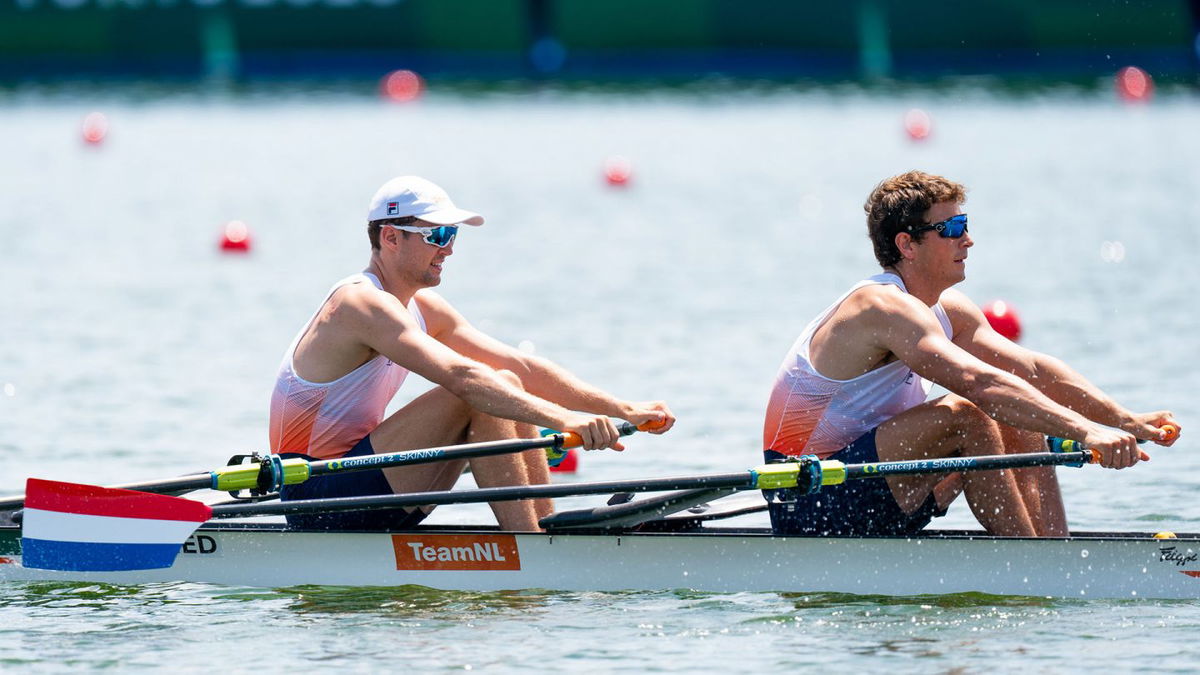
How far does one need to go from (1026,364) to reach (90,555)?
4015mm

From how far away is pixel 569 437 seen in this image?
790 centimetres

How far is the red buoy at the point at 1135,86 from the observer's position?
37562 mm

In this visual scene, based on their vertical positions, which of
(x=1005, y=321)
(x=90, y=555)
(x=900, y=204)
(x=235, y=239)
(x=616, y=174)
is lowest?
(x=90, y=555)

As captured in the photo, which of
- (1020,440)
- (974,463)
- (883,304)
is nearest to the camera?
(974,463)

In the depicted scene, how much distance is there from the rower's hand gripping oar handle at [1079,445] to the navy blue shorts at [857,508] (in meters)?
0.54

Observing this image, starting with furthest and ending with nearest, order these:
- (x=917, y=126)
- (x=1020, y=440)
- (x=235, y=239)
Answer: (x=917, y=126) < (x=235, y=239) < (x=1020, y=440)

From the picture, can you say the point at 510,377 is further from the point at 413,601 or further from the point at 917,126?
the point at 917,126

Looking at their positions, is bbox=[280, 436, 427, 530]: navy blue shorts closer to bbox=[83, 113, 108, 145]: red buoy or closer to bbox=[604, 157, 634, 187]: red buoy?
bbox=[604, 157, 634, 187]: red buoy

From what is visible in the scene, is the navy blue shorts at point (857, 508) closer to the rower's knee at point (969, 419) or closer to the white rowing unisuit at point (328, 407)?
the rower's knee at point (969, 419)

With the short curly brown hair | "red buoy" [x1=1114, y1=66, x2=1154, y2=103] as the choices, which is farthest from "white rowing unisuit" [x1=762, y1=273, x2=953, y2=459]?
"red buoy" [x1=1114, y1=66, x2=1154, y2=103]

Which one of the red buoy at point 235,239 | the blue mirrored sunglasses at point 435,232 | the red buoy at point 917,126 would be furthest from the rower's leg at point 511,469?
the red buoy at point 917,126

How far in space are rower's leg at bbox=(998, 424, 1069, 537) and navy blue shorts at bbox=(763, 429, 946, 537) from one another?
37 cm

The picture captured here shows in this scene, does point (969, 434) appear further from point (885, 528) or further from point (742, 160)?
point (742, 160)

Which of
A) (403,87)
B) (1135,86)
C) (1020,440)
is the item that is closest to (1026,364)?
(1020,440)
